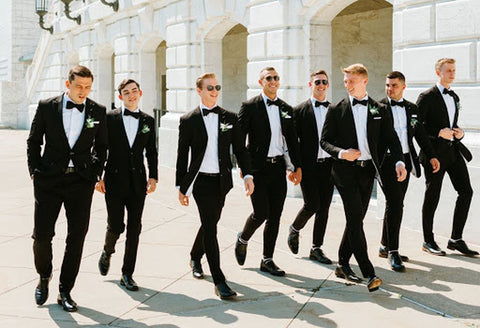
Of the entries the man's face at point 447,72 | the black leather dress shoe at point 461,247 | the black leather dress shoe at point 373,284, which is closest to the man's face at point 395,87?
the man's face at point 447,72

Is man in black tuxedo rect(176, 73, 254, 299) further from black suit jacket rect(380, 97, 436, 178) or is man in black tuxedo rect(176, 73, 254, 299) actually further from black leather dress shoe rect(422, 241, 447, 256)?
black leather dress shoe rect(422, 241, 447, 256)

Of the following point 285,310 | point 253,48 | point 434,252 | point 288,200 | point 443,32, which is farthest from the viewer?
point 253,48

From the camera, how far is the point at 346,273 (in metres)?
5.83

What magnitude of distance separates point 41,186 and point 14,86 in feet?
88.7

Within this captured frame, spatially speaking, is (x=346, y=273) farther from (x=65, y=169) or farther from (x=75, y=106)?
(x=75, y=106)

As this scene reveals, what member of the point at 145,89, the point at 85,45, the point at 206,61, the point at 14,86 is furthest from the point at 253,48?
the point at 14,86

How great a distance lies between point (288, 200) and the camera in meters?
10.8

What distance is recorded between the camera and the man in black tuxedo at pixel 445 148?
22.7ft

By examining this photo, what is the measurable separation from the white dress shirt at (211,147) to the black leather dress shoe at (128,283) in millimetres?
1142

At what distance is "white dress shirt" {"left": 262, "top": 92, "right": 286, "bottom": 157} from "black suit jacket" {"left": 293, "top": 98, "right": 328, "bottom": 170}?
1.30ft

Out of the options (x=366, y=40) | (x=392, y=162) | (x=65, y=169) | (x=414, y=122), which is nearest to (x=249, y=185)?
(x=392, y=162)

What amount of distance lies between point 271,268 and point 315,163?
1.16 metres

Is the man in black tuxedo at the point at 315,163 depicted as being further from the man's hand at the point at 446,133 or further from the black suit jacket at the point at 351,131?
the man's hand at the point at 446,133

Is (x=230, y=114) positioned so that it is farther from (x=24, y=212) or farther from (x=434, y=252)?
(x=24, y=212)
